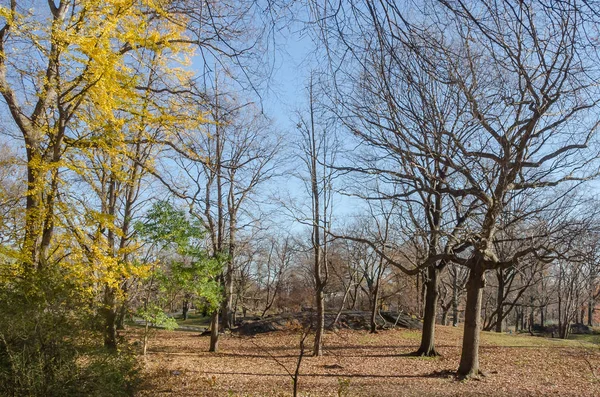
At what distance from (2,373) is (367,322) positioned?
20022 mm

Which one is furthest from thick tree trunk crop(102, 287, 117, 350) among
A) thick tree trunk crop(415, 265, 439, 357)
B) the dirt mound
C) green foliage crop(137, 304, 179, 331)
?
the dirt mound

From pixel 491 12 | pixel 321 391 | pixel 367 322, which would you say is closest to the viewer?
pixel 491 12

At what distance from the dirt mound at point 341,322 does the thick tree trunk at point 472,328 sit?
11.8 m

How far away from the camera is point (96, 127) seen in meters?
7.64

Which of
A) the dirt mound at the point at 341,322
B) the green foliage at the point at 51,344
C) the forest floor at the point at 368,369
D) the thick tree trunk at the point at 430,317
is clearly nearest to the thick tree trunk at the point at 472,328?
the forest floor at the point at 368,369

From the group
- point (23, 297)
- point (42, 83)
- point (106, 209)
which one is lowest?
point (23, 297)

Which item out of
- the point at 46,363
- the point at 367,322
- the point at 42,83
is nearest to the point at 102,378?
the point at 46,363

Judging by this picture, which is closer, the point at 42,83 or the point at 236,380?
the point at 42,83

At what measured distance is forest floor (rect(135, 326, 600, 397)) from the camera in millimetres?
9305

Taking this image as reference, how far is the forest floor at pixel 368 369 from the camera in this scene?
9.30 m

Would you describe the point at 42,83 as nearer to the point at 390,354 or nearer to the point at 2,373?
the point at 2,373

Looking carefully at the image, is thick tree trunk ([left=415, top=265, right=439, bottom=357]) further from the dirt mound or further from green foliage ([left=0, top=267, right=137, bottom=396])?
green foliage ([left=0, top=267, right=137, bottom=396])

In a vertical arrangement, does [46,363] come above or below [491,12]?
below

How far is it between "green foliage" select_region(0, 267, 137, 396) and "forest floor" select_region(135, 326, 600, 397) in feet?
6.47
